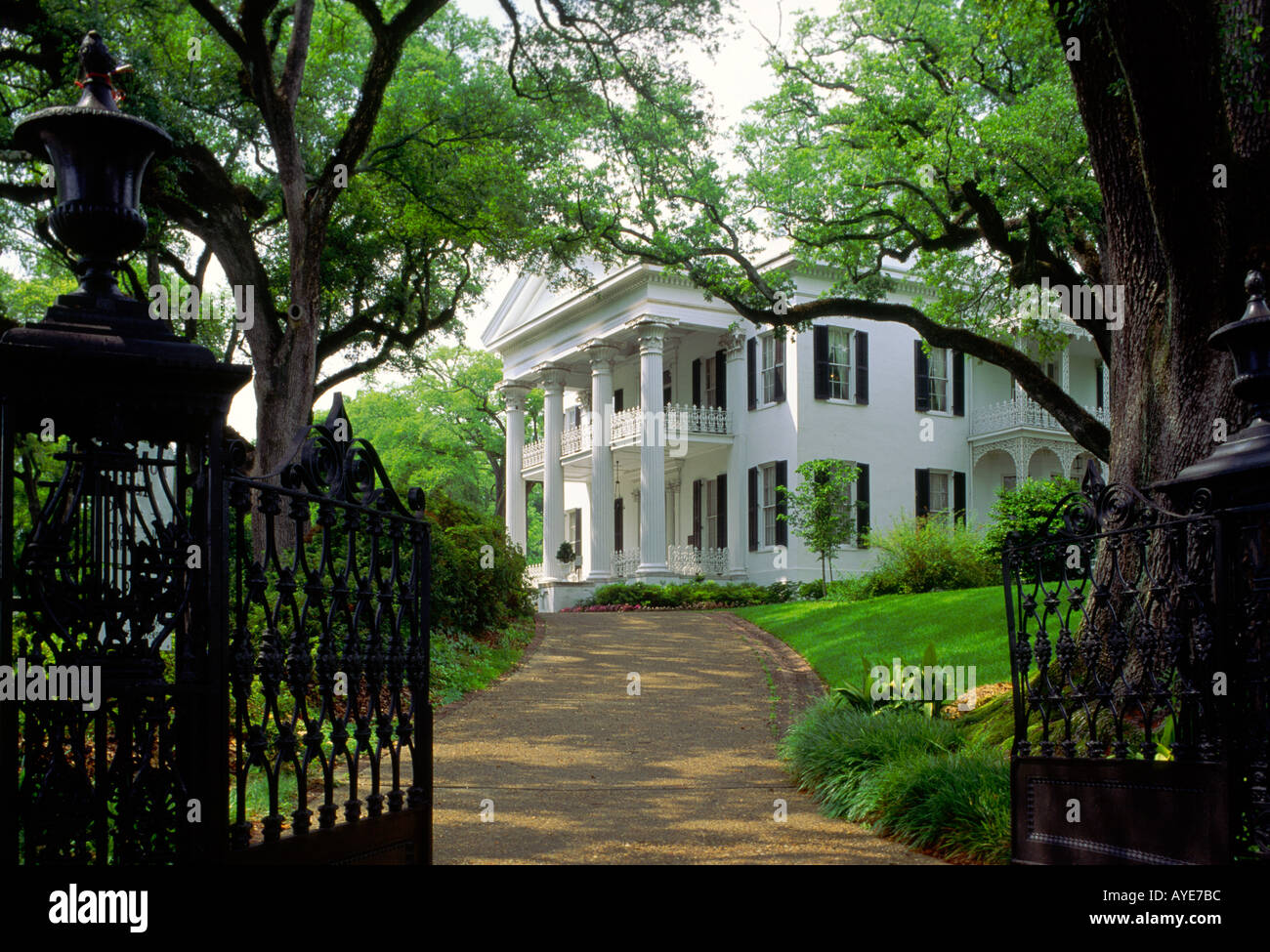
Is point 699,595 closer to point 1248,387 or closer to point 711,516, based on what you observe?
point 711,516

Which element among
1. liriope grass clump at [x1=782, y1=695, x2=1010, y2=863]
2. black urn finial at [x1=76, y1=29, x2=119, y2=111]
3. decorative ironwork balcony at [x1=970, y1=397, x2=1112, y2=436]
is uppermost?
decorative ironwork balcony at [x1=970, y1=397, x2=1112, y2=436]

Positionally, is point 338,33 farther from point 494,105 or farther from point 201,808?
point 201,808

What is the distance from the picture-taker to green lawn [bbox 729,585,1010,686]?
41.7ft

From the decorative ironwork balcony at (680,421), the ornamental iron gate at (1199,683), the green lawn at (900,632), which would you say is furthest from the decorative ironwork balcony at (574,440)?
the ornamental iron gate at (1199,683)

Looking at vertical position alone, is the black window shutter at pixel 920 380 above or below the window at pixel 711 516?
above

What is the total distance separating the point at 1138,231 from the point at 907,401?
66.7 feet

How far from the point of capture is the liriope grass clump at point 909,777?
6.38m

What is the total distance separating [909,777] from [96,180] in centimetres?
574

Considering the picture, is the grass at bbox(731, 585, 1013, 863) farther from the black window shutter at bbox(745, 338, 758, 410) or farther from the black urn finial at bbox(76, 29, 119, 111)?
the black window shutter at bbox(745, 338, 758, 410)

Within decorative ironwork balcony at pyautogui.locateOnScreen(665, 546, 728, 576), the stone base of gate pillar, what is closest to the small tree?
decorative ironwork balcony at pyautogui.locateOnScreen(665, 546, 728, 576)

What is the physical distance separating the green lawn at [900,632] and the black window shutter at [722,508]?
792cm

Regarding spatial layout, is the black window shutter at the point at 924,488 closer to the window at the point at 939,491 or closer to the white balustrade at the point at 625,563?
the window at the point at 939,491

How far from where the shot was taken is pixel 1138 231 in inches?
318

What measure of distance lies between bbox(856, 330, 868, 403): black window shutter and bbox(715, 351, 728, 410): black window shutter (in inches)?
133
